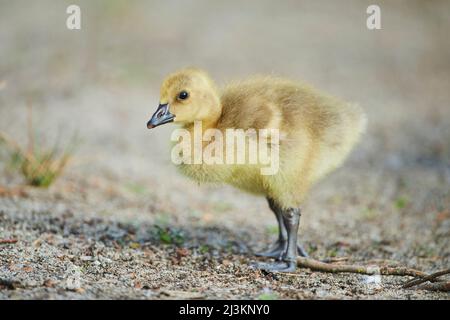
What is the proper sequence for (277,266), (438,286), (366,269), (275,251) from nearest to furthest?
(438,286), (366,269), (277,266), (275,251)

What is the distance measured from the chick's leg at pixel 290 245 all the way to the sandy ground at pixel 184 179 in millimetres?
143

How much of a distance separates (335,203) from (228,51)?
5.11m

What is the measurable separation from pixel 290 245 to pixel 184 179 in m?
2.41

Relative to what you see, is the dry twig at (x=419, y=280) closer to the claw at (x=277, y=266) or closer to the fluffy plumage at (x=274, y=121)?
the claw at (x=277, y=266)

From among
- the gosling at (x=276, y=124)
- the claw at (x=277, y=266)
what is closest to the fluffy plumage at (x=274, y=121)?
the gosling at (x=276, y=124)

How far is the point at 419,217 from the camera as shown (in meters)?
4.76

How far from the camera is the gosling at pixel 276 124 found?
327 centimetres

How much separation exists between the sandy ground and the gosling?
0.37 meters

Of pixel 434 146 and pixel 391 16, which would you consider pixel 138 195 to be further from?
pixel 391 16

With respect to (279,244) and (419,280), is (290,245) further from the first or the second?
(419,280)

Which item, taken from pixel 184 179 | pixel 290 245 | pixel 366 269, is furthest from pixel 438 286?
pixel 184 179

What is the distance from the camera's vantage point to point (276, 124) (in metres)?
3.27

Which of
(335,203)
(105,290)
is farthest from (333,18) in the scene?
(105,290)

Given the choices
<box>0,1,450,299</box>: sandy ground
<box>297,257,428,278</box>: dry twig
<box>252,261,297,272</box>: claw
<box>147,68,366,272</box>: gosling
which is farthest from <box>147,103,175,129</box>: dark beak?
<box>297,257,428,278</box>: dry twig
